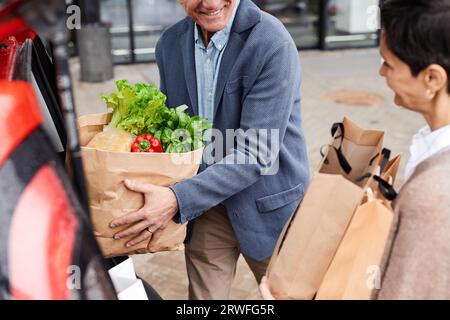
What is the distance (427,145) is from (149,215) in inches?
34.9

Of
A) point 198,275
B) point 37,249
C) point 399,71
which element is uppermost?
point 399,71

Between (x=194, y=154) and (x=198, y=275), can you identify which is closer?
(x=194, y=154)

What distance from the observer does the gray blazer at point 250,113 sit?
206 cm

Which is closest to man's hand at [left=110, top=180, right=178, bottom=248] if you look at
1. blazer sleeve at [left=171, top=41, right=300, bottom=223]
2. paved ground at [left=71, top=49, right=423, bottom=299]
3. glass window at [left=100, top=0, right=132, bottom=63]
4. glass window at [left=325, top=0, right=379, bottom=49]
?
blazer sleeve at [left=171, top=41, right=300, bottom=223]

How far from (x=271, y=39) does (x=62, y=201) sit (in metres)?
1.26

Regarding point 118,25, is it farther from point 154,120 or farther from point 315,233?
point 315,233

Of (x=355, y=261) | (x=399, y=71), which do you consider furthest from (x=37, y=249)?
(x=399, y=71)

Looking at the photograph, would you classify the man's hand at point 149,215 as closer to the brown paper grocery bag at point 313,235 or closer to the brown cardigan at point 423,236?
the brown paper grocery bag at point 313,235

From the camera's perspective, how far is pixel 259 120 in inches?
81.4

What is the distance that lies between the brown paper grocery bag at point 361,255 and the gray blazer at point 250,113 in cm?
63

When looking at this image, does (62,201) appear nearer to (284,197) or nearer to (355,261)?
(355,261)

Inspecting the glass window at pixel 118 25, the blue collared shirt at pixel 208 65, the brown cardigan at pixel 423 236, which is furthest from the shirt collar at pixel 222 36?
the glass window at pixel 118 25

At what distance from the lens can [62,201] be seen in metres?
1.05

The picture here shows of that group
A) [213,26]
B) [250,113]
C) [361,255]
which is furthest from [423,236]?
[213,26]
